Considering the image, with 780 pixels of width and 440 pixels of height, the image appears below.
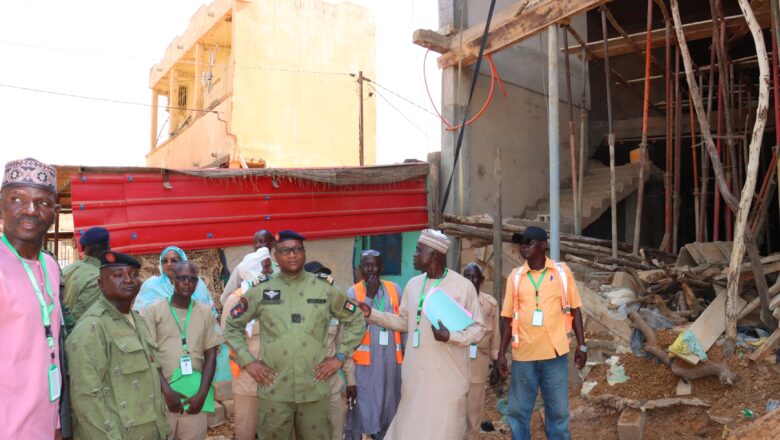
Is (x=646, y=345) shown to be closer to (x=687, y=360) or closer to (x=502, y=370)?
(x=687, y=360)

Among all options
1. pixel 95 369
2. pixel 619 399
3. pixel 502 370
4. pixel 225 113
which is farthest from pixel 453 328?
pixel 225 113

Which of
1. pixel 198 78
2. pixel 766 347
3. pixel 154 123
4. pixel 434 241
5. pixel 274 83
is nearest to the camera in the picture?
pixel 434 241

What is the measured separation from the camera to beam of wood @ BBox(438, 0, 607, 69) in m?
7.57

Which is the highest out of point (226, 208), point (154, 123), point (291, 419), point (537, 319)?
point (154, 123)

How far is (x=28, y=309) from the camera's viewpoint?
2.39 meters

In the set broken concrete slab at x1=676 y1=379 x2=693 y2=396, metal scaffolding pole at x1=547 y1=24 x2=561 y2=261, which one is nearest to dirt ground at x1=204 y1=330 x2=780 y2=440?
broken concrete slab at x1=676 y1=379 x2=693 y2=396

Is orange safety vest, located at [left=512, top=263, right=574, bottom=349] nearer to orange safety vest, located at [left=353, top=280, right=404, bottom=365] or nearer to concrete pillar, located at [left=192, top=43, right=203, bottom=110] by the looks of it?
orange safety vest, located at [left=353, top=280, right=404, bottom=365]

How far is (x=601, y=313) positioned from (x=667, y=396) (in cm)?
115

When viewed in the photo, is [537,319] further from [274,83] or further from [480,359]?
[274,83]

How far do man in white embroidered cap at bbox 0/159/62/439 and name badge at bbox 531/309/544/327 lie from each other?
Result: 332 cm

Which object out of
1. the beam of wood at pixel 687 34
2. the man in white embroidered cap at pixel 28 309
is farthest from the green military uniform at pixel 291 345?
the beam of wood at pixel 687 34

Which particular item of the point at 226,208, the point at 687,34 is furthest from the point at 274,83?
the point at 687,34

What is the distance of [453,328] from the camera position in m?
3.87

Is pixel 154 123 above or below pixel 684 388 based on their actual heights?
above
